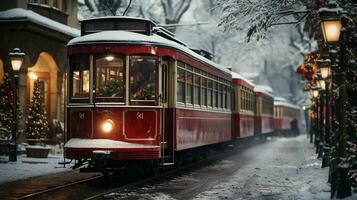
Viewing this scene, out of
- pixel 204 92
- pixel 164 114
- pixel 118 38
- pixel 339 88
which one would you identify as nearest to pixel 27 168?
pixel 164 114

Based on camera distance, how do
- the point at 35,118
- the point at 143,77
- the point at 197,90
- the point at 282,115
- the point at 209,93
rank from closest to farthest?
1. the point at 143,77
2. the point at 197,90
3. the point at 209,93
4. the point at 35,118
5. the point at 282,115

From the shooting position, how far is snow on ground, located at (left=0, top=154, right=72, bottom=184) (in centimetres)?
1522

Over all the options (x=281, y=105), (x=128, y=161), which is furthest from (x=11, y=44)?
(x=281, y=105)

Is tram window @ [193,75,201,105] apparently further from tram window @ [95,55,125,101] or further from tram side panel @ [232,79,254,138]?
tram side panel @ [232,79,254,138]

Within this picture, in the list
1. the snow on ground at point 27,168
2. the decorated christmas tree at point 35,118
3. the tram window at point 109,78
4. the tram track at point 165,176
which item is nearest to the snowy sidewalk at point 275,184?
the tram track at point 165,176

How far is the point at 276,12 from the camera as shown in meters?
15.7

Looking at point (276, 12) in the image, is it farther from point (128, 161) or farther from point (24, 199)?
point (24, 199)

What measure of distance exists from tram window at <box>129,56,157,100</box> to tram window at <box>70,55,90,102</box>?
104 cm

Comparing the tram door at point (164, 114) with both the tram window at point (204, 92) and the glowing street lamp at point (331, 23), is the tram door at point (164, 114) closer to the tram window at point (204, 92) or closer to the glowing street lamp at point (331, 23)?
the tram window at point (204, 92)

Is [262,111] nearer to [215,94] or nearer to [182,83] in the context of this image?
[215,94]

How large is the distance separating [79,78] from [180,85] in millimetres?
2717

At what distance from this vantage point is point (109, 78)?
1386 cm

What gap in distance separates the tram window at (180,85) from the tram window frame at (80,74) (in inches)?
96.2

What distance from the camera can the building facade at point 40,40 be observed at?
77.0 ft
